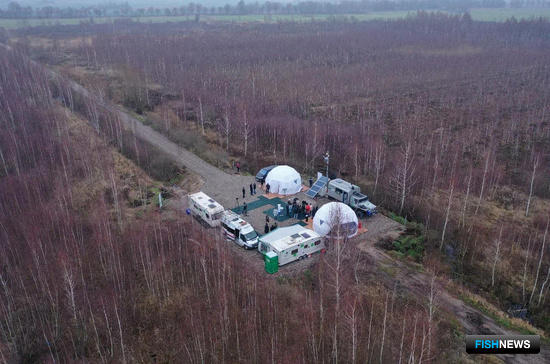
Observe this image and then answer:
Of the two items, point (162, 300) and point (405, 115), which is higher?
point (405, 115)

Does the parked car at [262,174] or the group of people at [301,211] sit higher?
the parked car at [262,174]

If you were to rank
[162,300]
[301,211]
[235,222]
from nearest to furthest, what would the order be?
[162,300] → [235,222] → [301,211]

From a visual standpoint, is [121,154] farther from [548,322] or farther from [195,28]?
[195,28]

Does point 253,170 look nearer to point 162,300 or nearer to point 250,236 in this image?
point 250,236

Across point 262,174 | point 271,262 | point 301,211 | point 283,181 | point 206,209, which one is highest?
point 283,181

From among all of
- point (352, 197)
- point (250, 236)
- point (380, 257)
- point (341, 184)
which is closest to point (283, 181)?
point (341, 184)

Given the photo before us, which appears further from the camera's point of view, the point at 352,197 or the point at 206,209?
the point at 352,197

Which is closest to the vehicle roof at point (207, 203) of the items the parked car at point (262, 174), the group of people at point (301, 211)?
the group of people at point (301, 211)

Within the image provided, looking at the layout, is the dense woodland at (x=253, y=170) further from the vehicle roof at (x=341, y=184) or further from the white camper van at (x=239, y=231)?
the vehicle roof at (x=341, y=184)
